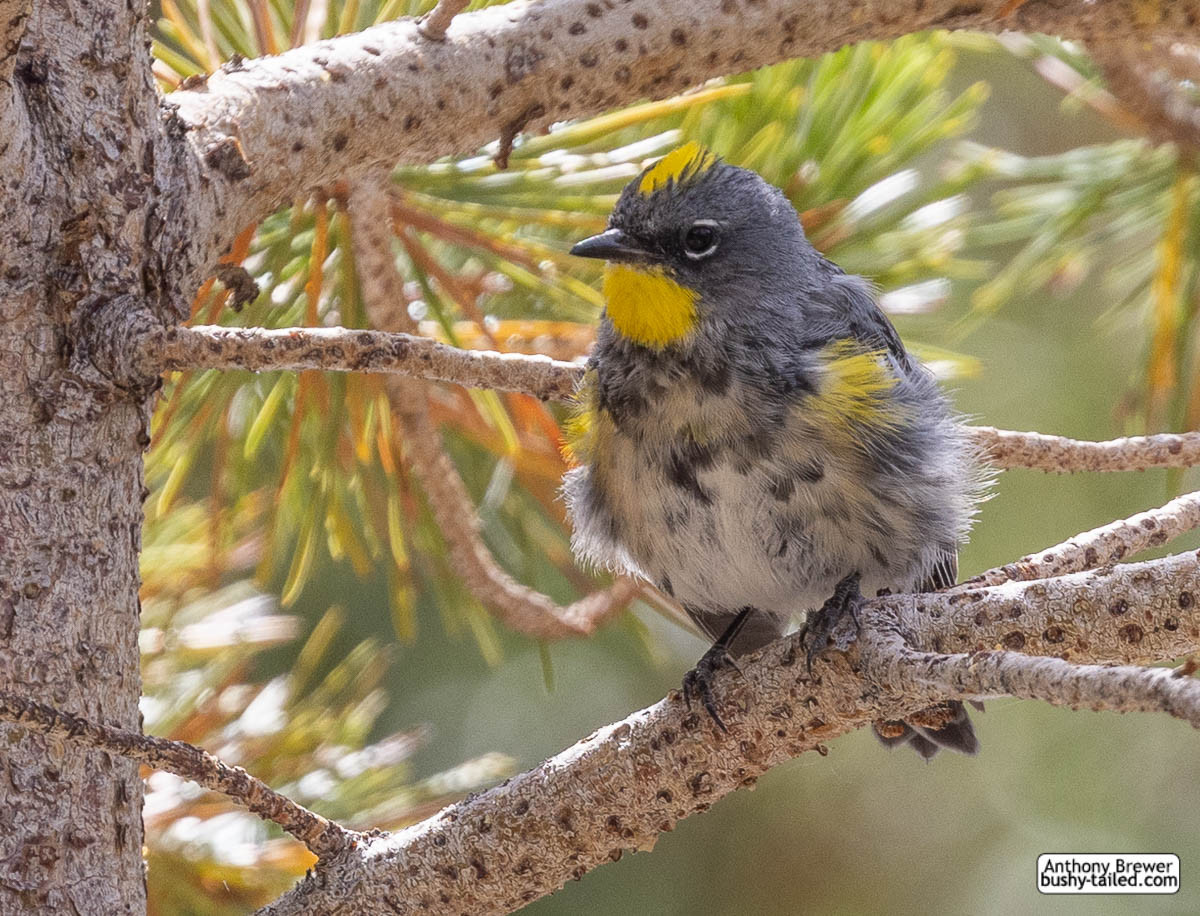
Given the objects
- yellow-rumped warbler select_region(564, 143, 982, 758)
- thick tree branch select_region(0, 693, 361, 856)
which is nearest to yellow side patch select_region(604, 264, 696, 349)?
yellow-rumped warbler select_region(564, 143, 982, 758)

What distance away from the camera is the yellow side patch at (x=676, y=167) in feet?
8.80

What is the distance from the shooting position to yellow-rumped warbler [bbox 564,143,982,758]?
95.0 inches

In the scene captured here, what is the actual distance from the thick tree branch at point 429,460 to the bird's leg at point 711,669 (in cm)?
31

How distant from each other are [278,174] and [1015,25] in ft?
4.71

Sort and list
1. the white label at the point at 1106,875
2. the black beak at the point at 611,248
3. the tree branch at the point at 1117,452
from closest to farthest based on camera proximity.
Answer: the tree branch at the point at 1117,452 → the black beak at the point at 611,248 → the white label at the point at 1106,875

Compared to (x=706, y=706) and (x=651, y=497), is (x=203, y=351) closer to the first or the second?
(x=706, y=706)

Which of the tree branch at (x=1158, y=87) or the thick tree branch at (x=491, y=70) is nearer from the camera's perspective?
the thick tree branch at (x=491, y=70)

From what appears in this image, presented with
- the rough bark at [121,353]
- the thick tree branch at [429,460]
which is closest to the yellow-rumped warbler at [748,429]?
the thick tree branch at [429,460]

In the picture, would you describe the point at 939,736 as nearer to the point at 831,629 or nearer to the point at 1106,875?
the point at 1106,875

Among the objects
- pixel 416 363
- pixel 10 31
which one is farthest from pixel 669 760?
pixel 10 31

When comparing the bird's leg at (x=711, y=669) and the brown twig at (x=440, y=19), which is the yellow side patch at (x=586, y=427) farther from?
the brown twig at (x=440, y=19)

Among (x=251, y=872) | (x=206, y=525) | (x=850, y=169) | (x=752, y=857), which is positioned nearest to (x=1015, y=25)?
(x=850, y=169)

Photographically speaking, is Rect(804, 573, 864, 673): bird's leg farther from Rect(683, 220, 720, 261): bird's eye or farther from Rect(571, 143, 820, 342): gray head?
Rect(683, 220, 720, 261): bird's eye

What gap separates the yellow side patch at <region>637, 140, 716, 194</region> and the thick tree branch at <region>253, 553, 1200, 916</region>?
3.61 feet
